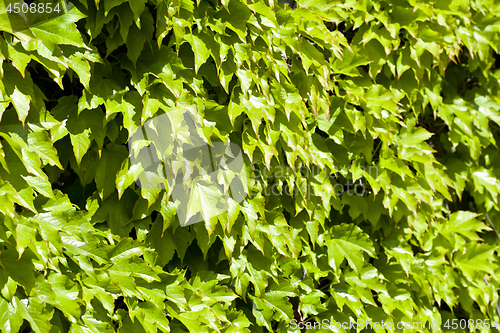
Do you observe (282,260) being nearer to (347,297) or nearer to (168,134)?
(347,297)

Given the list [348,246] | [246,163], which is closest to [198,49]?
[246,163]

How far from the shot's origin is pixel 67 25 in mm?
1169

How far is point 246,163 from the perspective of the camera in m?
1.56

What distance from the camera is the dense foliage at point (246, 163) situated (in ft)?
3.85

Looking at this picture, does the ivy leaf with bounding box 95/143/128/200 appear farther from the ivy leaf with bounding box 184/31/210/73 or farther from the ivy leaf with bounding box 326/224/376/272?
the ivy leaf with bounding box 326/224/376/272

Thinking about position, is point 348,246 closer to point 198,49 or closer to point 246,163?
point 246,163

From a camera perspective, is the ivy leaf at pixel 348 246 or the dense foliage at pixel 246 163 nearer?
the dense foliage at pixel 246 163

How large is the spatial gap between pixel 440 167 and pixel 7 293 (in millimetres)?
2378

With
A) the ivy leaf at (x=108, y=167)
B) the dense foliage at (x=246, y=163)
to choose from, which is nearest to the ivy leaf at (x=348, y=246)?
the dense foliage at (x=246, y=163)

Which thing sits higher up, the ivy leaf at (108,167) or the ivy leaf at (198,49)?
the ivy leaf at (198,49)

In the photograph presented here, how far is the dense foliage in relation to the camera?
3.85 feet

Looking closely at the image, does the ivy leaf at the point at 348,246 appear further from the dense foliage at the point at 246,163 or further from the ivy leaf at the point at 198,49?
the ivy leaf at the point at 198,49

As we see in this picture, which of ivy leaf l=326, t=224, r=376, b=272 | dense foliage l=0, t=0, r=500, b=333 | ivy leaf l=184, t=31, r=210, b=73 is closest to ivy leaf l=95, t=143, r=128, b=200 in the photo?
dense foliage l=0, t=0, r=500, b=333

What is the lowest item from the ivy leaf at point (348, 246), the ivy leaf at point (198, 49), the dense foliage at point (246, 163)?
the ivy leaf at point (348, 246)
